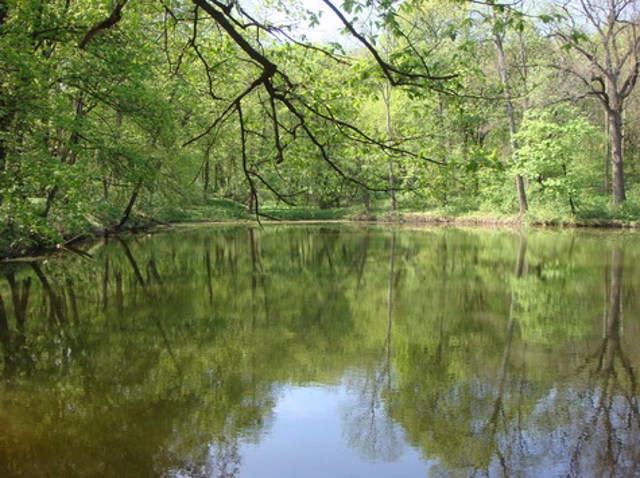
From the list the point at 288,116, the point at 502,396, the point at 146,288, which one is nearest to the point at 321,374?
the point at 502,396

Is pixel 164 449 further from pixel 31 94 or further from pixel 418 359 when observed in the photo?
pixel 31 94

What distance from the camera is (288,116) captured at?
23844mm

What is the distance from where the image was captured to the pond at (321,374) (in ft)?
16.9

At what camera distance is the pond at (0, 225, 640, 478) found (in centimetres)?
515

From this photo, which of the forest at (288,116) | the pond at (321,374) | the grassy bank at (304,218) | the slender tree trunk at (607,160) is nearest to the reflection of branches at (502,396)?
the pond at (321,374)

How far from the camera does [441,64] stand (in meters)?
4.28

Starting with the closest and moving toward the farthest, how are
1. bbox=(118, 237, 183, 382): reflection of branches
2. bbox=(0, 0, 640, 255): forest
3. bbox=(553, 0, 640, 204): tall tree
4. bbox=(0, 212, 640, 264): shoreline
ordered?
bbox=(0, 0, 640, 255): forest < bbox=(118, 237, 183, 382): reflection of branches < bbox=(0, 212, 640, 264): shoreline < bbox=(553, 0, 640, 204): tall tree

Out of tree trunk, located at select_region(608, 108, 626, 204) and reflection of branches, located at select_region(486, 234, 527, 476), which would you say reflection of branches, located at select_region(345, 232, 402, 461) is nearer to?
reflection of branches, located at select_region(486, 234, 527, 476)

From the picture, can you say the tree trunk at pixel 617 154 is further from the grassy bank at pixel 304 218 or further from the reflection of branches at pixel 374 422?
the reflection of branches at pixel 374 422

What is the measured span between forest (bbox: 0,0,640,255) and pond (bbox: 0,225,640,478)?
2084 mm

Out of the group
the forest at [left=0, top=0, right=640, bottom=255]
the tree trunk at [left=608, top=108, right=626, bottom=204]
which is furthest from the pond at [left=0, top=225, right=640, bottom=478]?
the tree trunk at [left=608, top=108, right=626, bottom=204]

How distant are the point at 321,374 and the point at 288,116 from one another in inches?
701

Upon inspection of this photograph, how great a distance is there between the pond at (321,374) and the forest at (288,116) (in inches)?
82.0

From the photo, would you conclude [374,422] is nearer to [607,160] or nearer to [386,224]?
Answer: [386,224]
